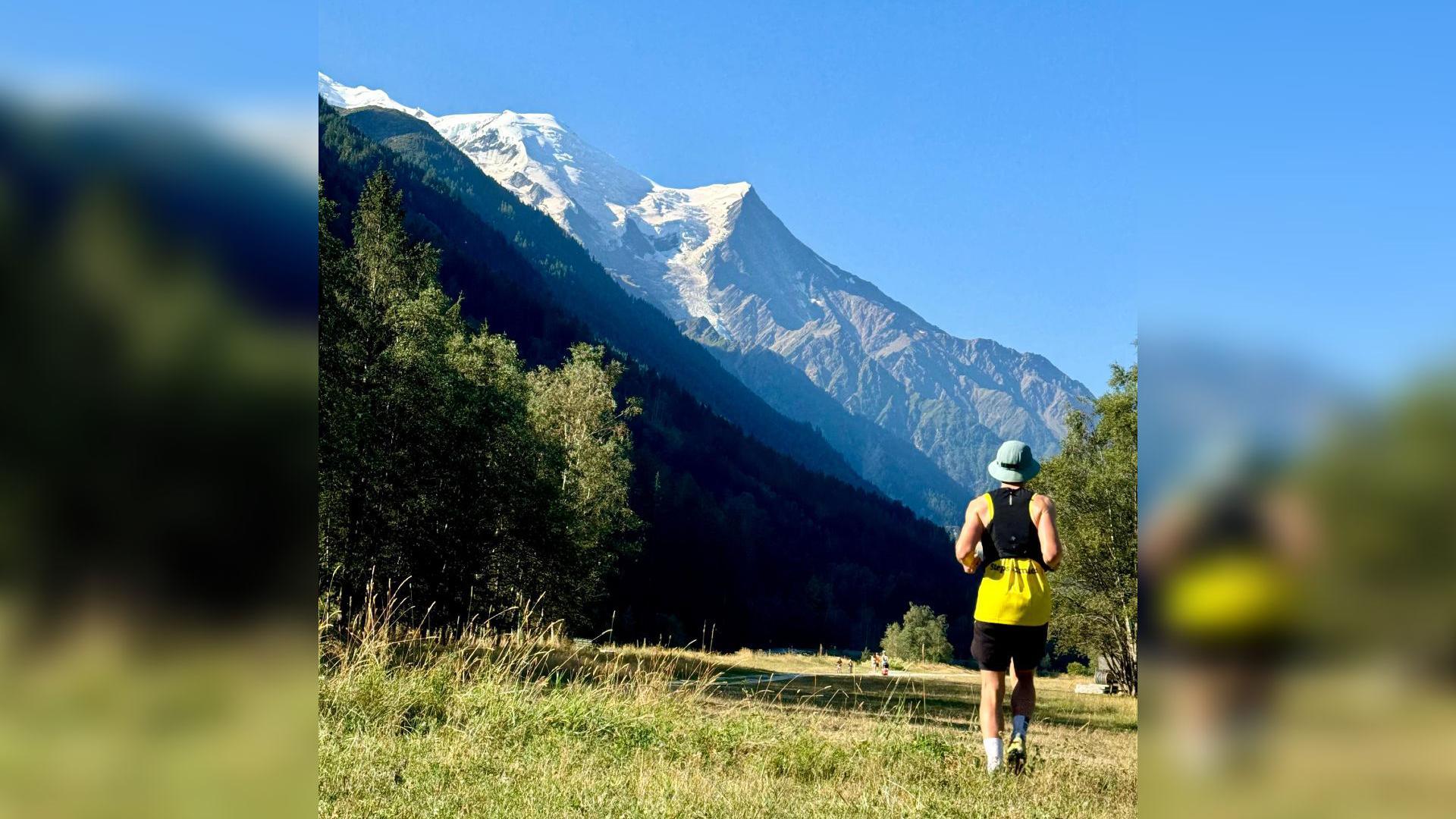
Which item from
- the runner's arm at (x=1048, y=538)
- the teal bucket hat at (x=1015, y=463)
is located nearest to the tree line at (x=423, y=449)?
the teal bucket hat at (x=1015, y=463)

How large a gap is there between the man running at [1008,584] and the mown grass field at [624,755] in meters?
0.46

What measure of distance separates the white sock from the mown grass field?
0.15 metres

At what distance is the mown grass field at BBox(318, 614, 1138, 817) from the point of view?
16.7ft

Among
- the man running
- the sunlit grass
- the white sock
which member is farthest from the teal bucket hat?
the sunlit grass
